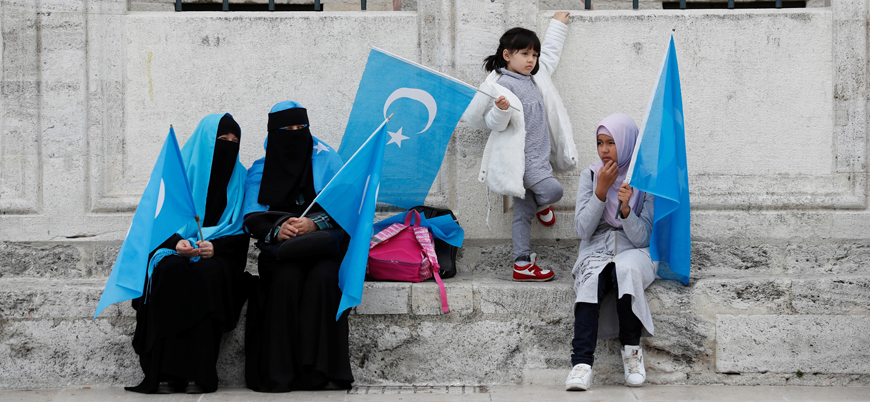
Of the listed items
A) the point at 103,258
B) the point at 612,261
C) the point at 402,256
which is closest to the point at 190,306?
the point at 402,256

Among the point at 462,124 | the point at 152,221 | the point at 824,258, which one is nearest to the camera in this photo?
the point at 152,221

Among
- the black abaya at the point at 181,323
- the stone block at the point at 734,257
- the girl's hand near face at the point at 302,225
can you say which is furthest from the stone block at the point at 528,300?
the black abaya at the point at 181,323

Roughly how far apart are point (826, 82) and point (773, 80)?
1.07 ft

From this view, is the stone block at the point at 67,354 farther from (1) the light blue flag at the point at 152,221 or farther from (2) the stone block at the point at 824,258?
(2) the stone block at the point at 824,258

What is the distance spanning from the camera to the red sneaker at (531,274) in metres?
4.50

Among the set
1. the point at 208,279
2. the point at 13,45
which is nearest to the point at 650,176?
the point at 208,279

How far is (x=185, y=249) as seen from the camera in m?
3.93

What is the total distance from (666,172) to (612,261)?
536 millimetres

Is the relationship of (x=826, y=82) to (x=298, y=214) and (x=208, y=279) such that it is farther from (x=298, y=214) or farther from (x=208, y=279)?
(x=208, y=279)

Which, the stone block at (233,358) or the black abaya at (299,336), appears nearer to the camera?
the black abaya at (299,336)

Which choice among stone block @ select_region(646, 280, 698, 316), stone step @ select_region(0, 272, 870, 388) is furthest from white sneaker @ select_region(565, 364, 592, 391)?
stone block @ select_region(646, 280, 698, 316)

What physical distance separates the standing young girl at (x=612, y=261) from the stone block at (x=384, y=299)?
91 cm

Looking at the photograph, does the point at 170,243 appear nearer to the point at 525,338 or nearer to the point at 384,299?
the point at 384,299

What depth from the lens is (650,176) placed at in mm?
3840
